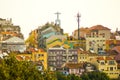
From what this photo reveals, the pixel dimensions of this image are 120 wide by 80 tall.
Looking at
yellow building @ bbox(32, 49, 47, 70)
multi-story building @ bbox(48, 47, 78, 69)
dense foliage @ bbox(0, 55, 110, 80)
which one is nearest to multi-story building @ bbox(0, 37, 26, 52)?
multi-story building @ bbox(48, 47, 78, 69)

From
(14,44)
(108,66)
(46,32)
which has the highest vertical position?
(46,32)

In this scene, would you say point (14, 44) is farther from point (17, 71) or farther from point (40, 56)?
point (17, 71)

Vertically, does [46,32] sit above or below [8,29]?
below

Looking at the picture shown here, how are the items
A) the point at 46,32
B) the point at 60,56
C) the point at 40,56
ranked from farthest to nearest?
1. the point at 46,32
2. the point at 60,56
3. the point at 40,56

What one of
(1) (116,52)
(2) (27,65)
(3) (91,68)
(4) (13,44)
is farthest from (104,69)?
(2) (27,65)

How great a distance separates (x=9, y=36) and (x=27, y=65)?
140 ft

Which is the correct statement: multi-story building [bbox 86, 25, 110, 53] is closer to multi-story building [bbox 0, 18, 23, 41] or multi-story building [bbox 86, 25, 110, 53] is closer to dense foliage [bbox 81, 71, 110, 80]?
multi-story building [bbox 0, 18, 23, 41]

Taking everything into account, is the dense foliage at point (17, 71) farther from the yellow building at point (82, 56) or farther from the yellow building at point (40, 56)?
the yellow building at point (82, 56)

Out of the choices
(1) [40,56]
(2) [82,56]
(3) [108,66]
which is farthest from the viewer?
(2) [82,56]

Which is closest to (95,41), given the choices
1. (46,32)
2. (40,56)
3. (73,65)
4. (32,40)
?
(46,32)

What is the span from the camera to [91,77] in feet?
181

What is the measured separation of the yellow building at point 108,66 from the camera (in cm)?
6334

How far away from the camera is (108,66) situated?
63781 millimetres

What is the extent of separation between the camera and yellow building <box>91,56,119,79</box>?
208 ft
